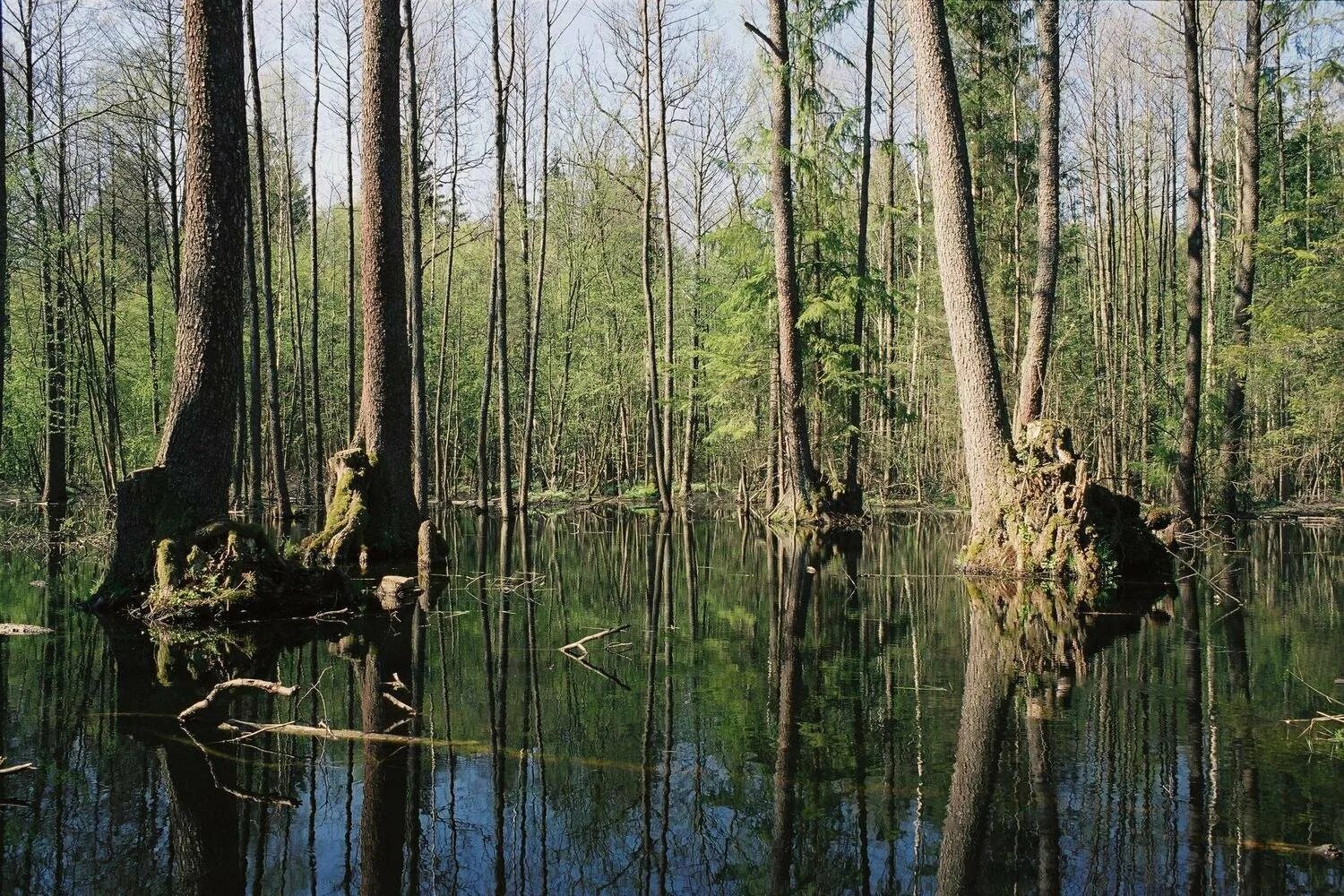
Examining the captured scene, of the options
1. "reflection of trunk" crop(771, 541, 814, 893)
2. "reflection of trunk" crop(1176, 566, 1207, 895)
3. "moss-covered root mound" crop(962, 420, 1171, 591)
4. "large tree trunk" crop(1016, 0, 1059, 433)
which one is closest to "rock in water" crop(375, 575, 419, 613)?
"reflection of trunk" crop(771, 541, 814, 893)

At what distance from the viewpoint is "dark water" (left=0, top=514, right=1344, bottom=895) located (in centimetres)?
304

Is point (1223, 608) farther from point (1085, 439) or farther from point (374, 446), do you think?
point (1085, 439)

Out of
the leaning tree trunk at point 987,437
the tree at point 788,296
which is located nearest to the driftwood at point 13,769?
the leaning tree trunk at point 987,437

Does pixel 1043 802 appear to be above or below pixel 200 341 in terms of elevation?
below

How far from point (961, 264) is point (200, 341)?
26.0ft

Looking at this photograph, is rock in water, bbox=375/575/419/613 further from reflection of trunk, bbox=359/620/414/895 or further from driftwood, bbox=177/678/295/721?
driftwood, bbox=177/678/295/721

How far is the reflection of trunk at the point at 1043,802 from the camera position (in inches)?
115

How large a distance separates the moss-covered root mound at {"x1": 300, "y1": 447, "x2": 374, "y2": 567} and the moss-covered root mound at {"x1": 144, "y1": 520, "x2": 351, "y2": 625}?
83.4 inches

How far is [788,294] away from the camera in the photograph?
1725cm

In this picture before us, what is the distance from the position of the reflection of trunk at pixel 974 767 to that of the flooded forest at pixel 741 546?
0.08ft

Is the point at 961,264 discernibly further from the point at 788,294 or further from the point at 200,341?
the point at 200,341

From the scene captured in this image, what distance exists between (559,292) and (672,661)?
28172 mm

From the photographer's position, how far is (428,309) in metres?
31.8

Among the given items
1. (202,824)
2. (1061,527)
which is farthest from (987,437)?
(202,824)
